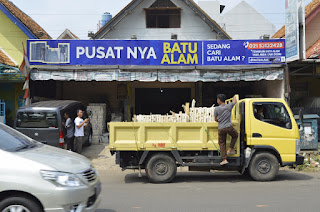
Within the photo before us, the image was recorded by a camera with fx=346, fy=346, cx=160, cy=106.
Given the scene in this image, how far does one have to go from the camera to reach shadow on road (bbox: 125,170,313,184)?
922 cm

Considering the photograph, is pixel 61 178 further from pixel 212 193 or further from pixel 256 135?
pixel 256 135

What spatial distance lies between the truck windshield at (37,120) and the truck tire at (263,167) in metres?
6.42

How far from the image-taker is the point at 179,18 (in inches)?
762

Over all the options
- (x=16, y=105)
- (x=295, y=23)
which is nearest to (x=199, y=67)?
(x=295, y=23)

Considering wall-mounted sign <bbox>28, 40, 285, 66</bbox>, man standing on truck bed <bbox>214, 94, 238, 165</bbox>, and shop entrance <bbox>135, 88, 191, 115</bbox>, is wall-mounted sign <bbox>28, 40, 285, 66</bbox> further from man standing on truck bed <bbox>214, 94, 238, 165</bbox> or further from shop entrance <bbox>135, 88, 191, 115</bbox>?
man standing on truck bed <bbox>214, 94, 238, 165</bbox>

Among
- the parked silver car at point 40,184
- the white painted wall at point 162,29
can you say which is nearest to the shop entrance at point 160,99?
the white painted wall at point 162,29

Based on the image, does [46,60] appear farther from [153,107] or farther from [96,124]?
[153,107]

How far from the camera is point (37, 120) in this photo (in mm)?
11391

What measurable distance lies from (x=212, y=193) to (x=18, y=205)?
437 cm

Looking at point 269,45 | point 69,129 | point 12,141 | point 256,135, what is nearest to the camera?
point 12,141

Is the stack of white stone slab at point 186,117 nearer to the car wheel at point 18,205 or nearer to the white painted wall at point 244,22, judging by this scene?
the car wheel at point 18,205

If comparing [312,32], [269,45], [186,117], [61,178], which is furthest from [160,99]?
[61,178]

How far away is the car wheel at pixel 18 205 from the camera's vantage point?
168 inches

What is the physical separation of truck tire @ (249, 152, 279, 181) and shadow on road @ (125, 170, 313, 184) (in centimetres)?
45
